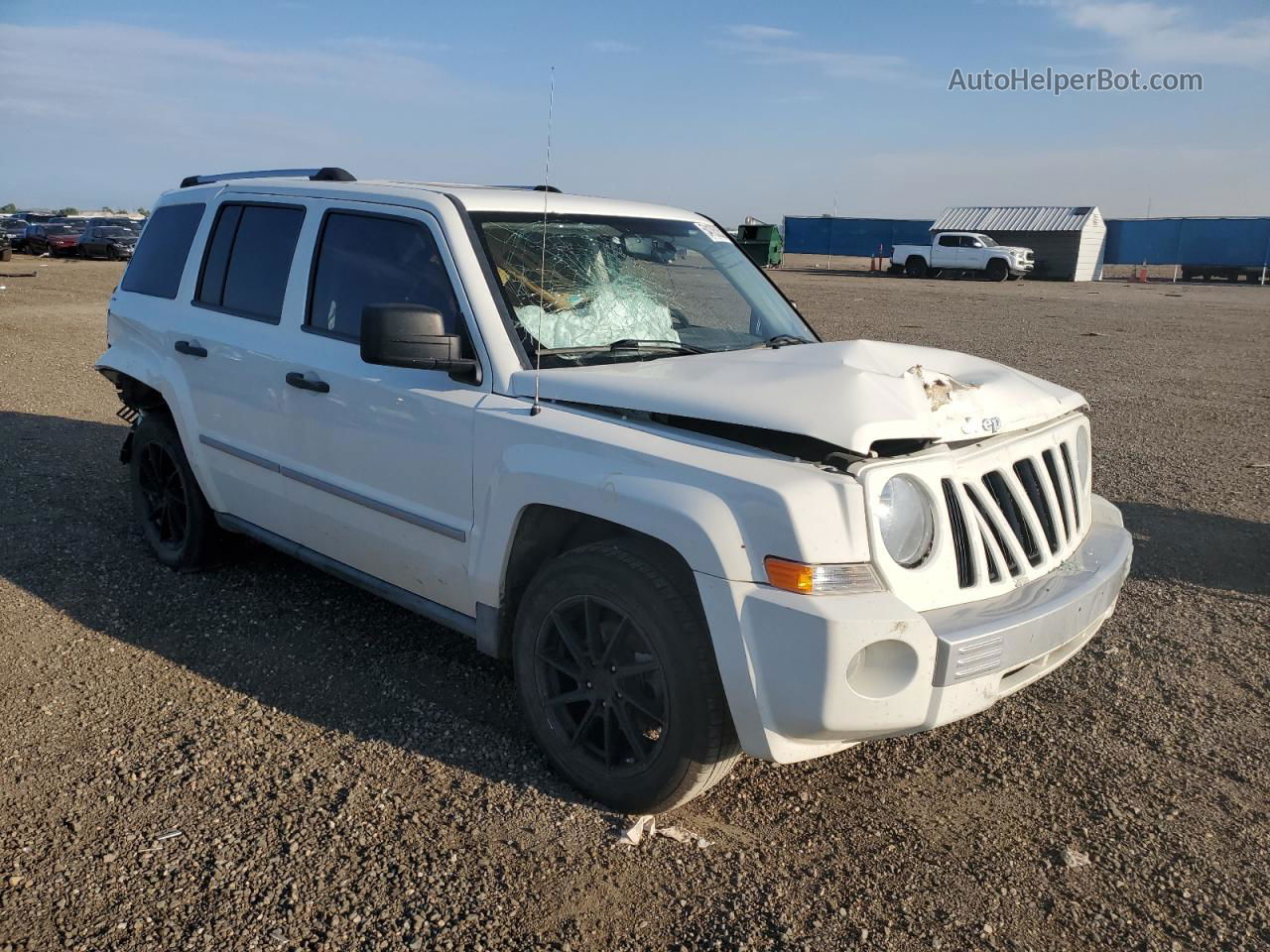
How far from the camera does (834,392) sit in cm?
321

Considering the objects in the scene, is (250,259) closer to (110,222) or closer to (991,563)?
(991,563)

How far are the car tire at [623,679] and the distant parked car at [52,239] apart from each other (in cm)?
3844

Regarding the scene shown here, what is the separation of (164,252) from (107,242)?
110 ft

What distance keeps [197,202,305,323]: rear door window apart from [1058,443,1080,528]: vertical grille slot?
314 centimetres

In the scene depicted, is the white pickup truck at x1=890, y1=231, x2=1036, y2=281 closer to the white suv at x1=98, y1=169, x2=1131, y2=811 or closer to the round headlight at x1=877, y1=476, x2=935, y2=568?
the white suv at x1=98, y1=169, x2=1131, y2=811

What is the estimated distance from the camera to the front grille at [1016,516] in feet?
10.1

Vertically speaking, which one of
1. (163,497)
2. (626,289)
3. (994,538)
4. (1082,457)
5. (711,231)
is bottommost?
(163,497)

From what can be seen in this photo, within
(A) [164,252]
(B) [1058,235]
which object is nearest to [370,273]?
(A) [164,252]

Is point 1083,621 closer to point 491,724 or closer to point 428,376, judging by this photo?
point 491,724

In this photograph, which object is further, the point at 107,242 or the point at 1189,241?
the point at 1189,241

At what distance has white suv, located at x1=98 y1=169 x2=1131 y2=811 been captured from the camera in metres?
2.88

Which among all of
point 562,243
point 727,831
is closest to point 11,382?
point 562,243

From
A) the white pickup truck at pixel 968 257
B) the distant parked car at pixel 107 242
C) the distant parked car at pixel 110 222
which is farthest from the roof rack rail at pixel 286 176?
the white pickup truck at pixel 968 257

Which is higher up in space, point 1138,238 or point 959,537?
point 1138,238
